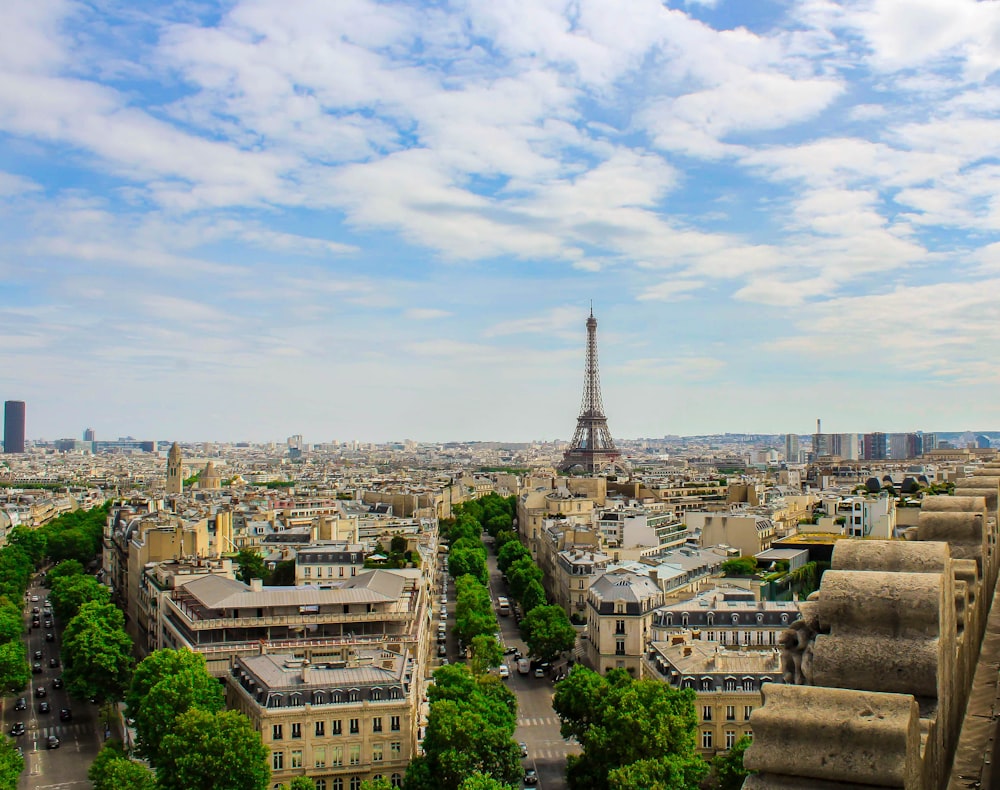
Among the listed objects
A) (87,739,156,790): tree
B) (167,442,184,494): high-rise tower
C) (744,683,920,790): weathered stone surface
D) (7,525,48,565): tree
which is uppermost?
(744,683,920,790): weathered stone surface

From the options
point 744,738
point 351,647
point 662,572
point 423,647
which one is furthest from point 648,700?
point 662,572

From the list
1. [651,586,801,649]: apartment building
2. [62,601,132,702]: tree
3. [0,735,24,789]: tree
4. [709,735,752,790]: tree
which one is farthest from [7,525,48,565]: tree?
[709,735,752,790]: tree

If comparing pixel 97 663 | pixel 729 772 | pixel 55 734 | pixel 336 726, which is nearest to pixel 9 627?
pixel 97 663

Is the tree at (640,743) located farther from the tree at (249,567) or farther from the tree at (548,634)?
the tree at (249,567)

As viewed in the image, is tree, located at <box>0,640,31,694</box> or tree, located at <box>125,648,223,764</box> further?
tree, located at <box>0,640,31,694</box>

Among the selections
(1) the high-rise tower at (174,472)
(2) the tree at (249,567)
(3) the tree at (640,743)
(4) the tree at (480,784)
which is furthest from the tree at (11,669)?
(1) the high-rise tower at (174,472)

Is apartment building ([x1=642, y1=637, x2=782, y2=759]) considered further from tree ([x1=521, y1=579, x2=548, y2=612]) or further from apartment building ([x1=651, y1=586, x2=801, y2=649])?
tree ([x1=521, y1=579, x2=548, y2=612])

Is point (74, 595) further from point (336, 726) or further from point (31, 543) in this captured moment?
point (31, 543)
